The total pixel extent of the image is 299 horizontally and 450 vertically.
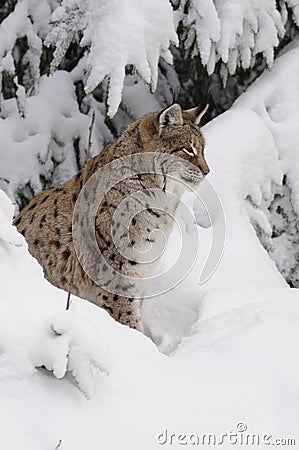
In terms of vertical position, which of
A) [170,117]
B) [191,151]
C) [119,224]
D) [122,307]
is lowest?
[122,307]

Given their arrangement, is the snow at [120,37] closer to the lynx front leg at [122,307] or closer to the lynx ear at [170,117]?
the lynx ear at [170,117]

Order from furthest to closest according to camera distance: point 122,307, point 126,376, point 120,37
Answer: point 120,37, point 122,307, point 126,376

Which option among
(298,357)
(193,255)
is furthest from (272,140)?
(298,357)

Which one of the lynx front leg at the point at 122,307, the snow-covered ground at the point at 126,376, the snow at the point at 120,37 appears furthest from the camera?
the snow at the point at 120,37

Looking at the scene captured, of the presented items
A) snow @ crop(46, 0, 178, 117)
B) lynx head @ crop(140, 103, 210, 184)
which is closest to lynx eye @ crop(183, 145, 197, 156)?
lynx head @ crop(140, 103, 210, 184)

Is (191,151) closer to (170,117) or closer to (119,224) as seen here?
(170,117)

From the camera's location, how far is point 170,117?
361 centimetres

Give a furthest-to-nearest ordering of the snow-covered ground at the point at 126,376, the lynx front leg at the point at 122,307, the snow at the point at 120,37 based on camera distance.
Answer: the snow at the point at 120,37, the lynx front leg at the point at 122,307, the snow-covered ground at the point at 126,376

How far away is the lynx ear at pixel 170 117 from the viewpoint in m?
3.58

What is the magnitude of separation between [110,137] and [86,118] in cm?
24

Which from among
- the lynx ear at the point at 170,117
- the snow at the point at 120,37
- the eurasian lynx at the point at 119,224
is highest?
the snow at the point at 120,37

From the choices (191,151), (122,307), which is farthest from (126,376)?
(191,151)

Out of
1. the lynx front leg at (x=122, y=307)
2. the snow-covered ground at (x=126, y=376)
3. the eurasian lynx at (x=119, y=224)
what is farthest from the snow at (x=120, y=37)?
the snow-covered ground at (x=126, y=376)

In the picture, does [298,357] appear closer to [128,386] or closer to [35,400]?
[128,386]
